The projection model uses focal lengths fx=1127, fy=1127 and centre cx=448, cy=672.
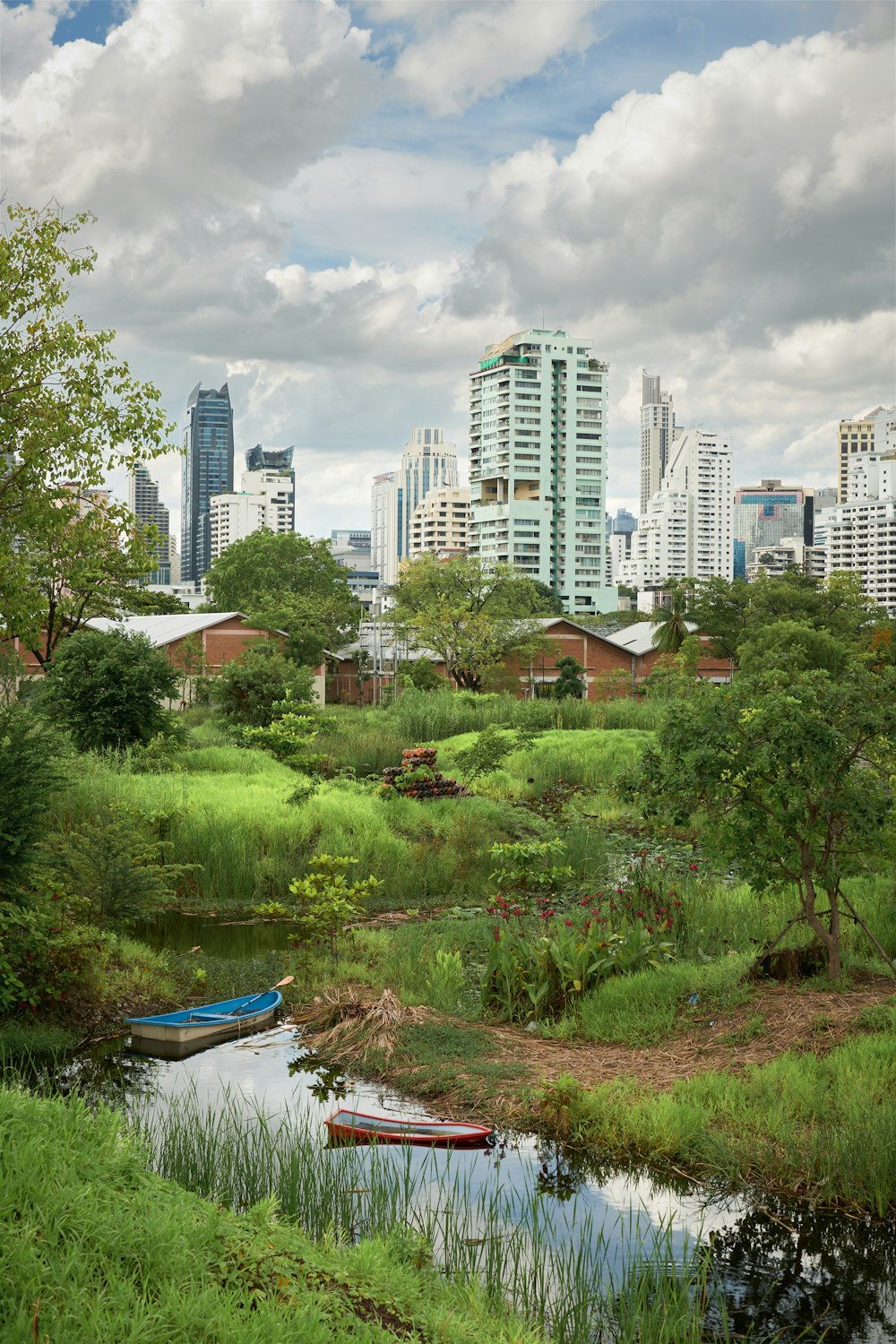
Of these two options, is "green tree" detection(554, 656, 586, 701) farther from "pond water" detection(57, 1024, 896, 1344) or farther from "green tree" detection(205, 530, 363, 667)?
"pond water" detection(57, 1024, 896, 1344)

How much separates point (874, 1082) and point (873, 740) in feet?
9.39

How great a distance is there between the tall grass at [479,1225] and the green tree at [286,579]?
54.7 metres

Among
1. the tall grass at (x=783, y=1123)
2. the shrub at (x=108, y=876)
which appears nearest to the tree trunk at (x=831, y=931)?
the tall grass at (x=783, y=1123)

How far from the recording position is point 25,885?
32.4 ft

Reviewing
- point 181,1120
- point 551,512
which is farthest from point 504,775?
point 551,512

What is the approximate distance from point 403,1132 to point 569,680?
41.6 meters

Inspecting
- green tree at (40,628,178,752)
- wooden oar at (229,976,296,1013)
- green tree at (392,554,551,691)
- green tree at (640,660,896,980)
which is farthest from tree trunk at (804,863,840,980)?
green tree at (392,554,551,691)

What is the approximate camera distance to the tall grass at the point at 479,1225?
5215 mm

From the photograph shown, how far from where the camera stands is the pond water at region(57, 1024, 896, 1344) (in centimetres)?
563

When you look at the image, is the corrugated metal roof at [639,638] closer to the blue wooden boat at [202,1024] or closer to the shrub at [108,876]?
the shrub at [108,876]

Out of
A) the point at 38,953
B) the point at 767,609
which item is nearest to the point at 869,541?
the point at 767,609

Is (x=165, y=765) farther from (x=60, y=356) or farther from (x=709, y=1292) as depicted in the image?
(x=709, y=1292)

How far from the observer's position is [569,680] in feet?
159

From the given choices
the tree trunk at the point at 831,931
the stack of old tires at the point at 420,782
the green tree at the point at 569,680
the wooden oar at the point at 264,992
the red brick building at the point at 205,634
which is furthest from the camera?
the green tree at the point at 569,680
